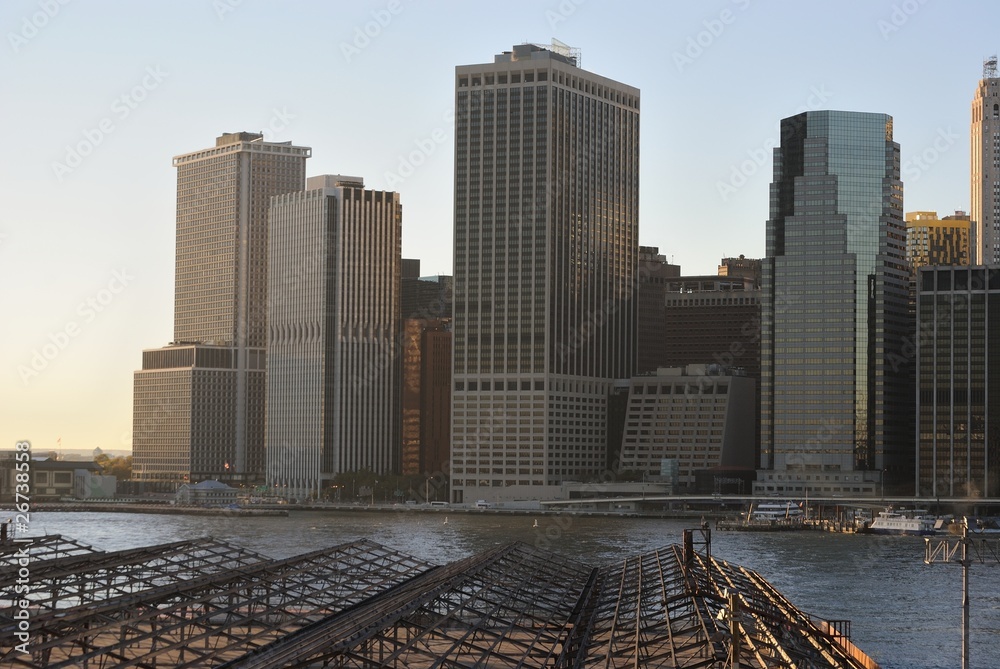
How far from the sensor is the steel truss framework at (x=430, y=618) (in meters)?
48.3

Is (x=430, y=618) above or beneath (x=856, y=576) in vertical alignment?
above

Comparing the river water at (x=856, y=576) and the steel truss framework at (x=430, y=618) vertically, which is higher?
the steel truss framework at (x=430, y=618)

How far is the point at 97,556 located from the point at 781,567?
8539cm

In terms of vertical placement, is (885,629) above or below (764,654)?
below

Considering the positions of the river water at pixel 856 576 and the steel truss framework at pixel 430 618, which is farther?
the river water at pixel 856 576

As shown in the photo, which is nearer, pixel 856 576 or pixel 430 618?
pixel 430 618

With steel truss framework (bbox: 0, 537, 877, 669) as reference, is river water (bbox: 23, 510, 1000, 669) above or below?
→ below

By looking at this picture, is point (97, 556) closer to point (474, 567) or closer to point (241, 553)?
point (241, 553)

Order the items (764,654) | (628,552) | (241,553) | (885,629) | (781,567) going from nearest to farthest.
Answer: (764,654), (241,553), (885,629), (781,567), (628,552)

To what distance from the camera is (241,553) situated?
82.1 m

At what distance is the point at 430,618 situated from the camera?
198ft

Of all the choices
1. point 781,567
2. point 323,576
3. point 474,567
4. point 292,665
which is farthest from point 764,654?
point 781,567

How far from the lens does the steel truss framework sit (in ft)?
159

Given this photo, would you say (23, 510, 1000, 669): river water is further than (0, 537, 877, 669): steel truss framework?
Yes
